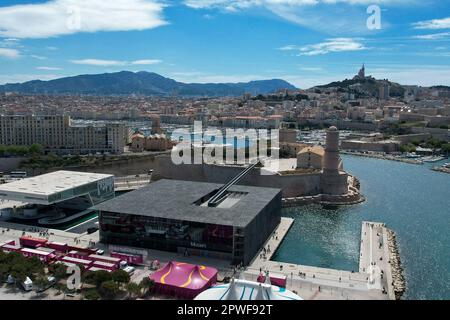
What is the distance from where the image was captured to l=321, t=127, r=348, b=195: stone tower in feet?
63.9

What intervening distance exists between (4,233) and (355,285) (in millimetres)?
10560

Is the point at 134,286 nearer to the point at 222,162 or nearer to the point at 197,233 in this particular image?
the point at 197,233

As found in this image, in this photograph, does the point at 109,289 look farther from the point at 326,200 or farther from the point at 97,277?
the point at 326,200

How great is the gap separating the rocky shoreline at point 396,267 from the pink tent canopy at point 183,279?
4.39 metres

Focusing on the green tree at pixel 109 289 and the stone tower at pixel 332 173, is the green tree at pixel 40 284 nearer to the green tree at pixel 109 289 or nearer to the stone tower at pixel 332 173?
the green tree at pixel 109 289

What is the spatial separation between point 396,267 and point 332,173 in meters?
7.98

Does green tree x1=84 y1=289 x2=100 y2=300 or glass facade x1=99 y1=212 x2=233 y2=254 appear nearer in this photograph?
green tree x1=84 y1=289 x2=100 y2=300

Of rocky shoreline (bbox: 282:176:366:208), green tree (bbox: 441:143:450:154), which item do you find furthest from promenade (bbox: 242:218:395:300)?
green tree (bbox: 441:143:450:154)

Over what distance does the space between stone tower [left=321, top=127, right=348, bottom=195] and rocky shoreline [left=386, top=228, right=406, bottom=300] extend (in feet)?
15.5

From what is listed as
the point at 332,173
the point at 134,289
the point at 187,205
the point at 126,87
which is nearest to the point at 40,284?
the point at 134,289

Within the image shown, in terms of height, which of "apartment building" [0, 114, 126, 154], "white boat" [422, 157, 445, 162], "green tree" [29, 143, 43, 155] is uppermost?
"apartment building" [0, 114, 126, 154]

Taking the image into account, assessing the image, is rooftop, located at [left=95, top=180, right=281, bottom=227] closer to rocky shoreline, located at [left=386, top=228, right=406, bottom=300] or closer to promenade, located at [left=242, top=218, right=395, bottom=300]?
promenade, located at [left=242, top=218, right=395, bottom=300]

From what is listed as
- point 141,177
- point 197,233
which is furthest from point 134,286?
point 141,177

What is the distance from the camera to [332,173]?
19578 mm
